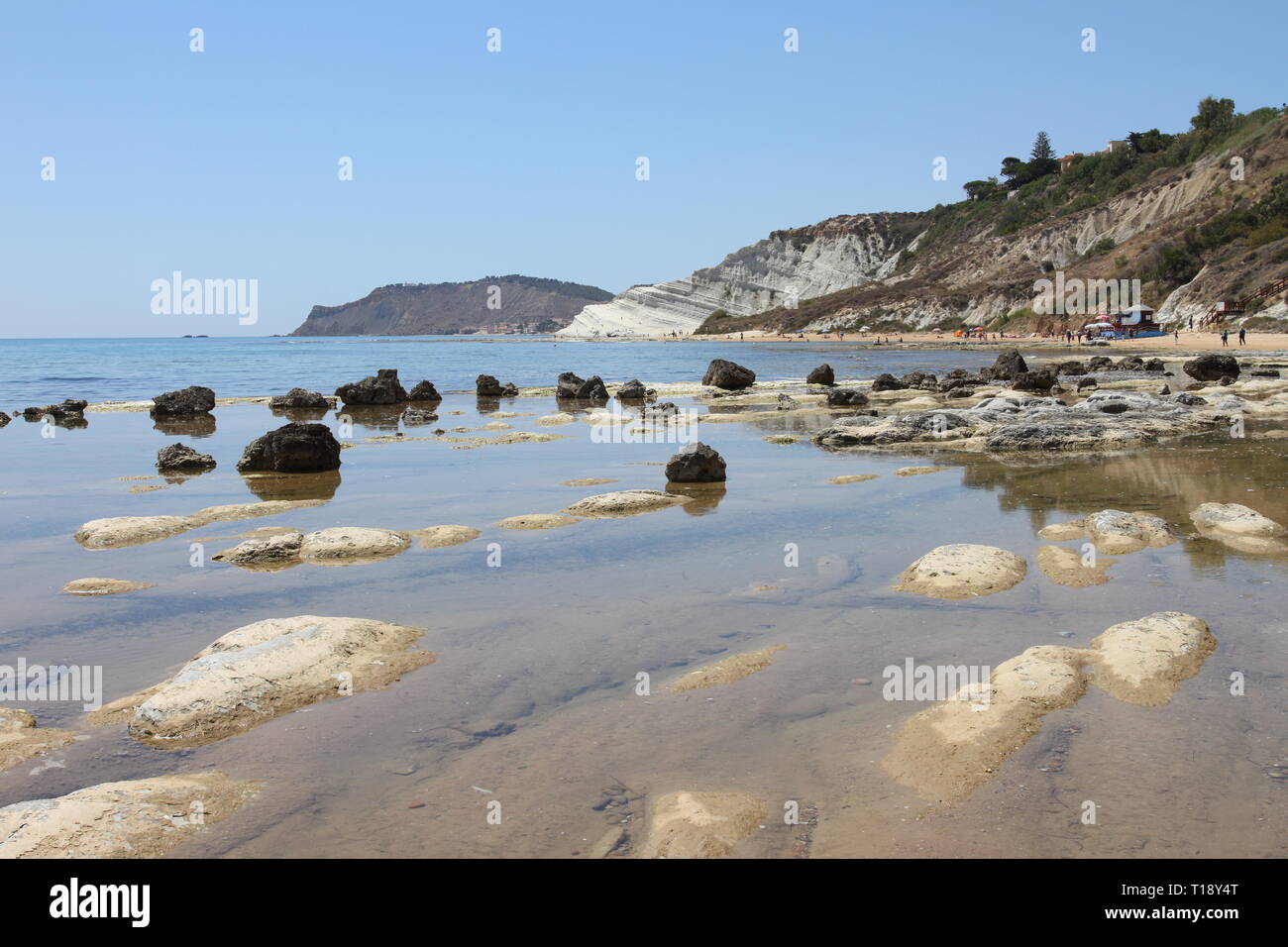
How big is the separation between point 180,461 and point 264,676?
12040mm

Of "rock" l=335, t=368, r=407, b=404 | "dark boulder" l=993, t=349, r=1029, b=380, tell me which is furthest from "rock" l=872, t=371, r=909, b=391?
"rock" l=335, t=368, r=407, b=404

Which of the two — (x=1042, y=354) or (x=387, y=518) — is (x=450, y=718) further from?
(x=1042, y=354)

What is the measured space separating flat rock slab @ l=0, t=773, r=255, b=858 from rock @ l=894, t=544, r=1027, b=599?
545 centimetres

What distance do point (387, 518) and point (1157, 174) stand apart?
3639 inches

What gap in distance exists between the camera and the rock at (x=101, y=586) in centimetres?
837

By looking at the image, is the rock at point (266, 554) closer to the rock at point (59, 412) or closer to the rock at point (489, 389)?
the rock at point (59, 412)

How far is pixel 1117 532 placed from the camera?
30.2 feet

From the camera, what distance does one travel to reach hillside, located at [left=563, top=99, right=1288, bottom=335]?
60.6 m

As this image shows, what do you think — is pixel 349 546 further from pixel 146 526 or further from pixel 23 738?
pixel 23 738

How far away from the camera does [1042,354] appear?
5038cm

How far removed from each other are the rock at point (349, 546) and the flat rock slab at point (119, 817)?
15.6 feet

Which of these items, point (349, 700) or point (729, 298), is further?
point (729, 298)

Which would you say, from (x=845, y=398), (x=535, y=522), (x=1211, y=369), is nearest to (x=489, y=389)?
(x=845, y=398)
